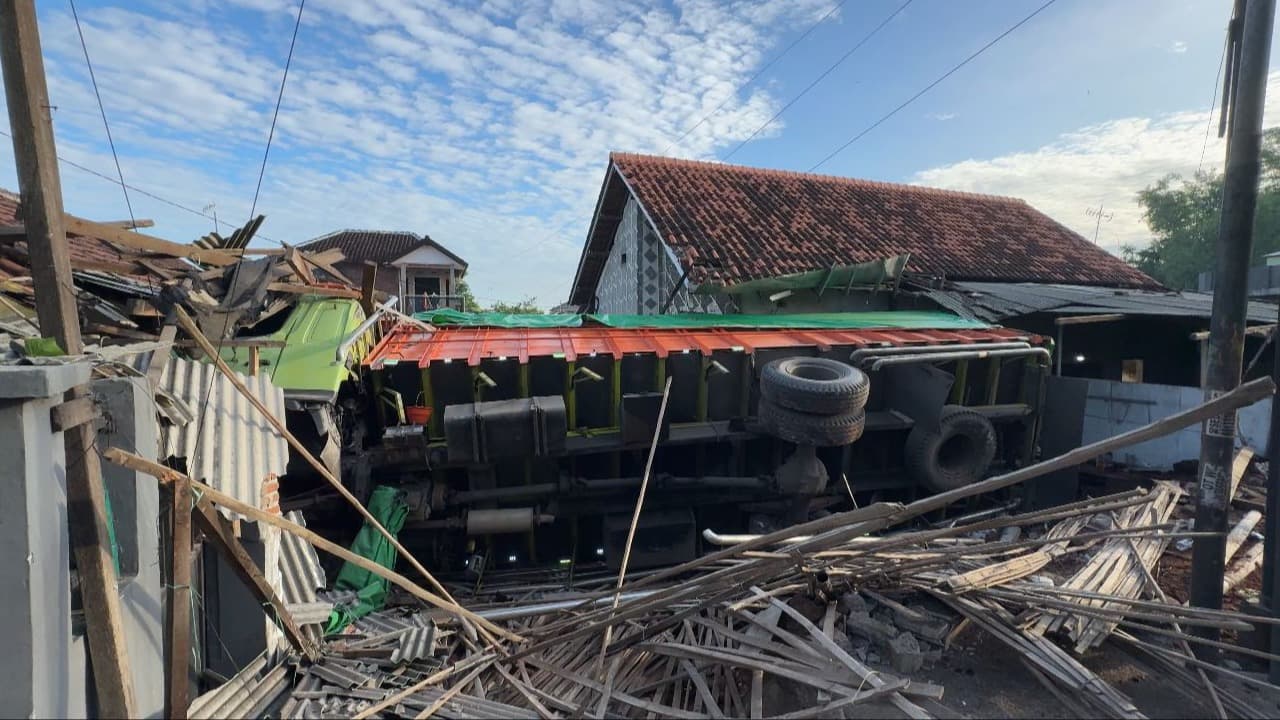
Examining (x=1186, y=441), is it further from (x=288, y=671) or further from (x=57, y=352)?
(x=57, y=352)

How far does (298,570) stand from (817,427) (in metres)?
4.50

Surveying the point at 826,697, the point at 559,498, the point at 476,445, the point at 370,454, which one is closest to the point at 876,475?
the point at 559,498

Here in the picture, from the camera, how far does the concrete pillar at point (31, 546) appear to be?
6.33 ft

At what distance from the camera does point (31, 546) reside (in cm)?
197

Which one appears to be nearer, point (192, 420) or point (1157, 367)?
point (192, 420)

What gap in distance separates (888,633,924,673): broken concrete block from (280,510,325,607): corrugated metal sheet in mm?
3750

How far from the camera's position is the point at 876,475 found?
6582mm

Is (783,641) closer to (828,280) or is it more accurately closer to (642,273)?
(828,280)

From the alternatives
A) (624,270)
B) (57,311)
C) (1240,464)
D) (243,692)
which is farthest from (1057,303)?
(57,311)

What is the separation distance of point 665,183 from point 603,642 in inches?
434

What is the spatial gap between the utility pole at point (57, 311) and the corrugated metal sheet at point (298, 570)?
1.39 m

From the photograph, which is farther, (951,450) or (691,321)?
(691,321)

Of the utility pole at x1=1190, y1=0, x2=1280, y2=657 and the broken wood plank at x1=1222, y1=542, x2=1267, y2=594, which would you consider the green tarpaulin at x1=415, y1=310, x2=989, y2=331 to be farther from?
the utility pole at x1=1190, y1=0, x2=1280, y2=657

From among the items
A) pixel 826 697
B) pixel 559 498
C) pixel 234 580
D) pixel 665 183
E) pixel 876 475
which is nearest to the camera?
pixel 826 697
